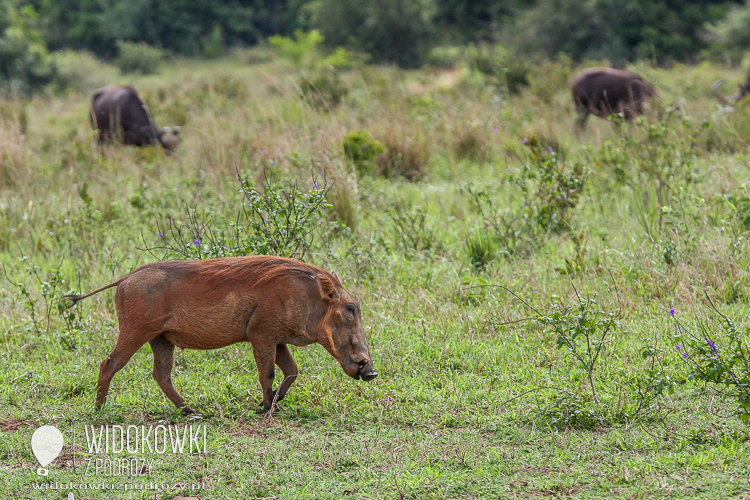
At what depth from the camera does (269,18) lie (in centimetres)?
4056

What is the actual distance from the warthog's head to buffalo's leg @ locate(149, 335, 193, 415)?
2.24 ft

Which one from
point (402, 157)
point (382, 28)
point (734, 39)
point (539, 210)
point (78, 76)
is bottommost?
point (78, 76)

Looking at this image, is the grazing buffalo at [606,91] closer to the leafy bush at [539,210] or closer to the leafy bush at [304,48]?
the leafy bush at [539,210]

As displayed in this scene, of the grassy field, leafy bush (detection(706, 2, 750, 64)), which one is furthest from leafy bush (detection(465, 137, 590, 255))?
leafy bush (detection(706, 2, 750, 64))

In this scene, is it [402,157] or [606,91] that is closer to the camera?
[402,157]

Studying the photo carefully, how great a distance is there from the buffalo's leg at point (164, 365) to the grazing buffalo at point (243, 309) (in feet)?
0.19

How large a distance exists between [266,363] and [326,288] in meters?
0.41

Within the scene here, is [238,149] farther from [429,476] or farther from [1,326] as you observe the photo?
[429,476]

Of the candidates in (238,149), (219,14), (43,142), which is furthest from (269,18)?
(238,149)

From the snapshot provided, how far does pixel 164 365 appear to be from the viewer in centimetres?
346

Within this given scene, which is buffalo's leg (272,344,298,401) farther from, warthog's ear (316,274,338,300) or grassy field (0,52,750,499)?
warthog's ear (316,274,338,300)

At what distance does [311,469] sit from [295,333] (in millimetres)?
A: 632

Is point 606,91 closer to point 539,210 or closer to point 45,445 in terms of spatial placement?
point 539,210

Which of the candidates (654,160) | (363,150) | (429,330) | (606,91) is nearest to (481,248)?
(429,330)
